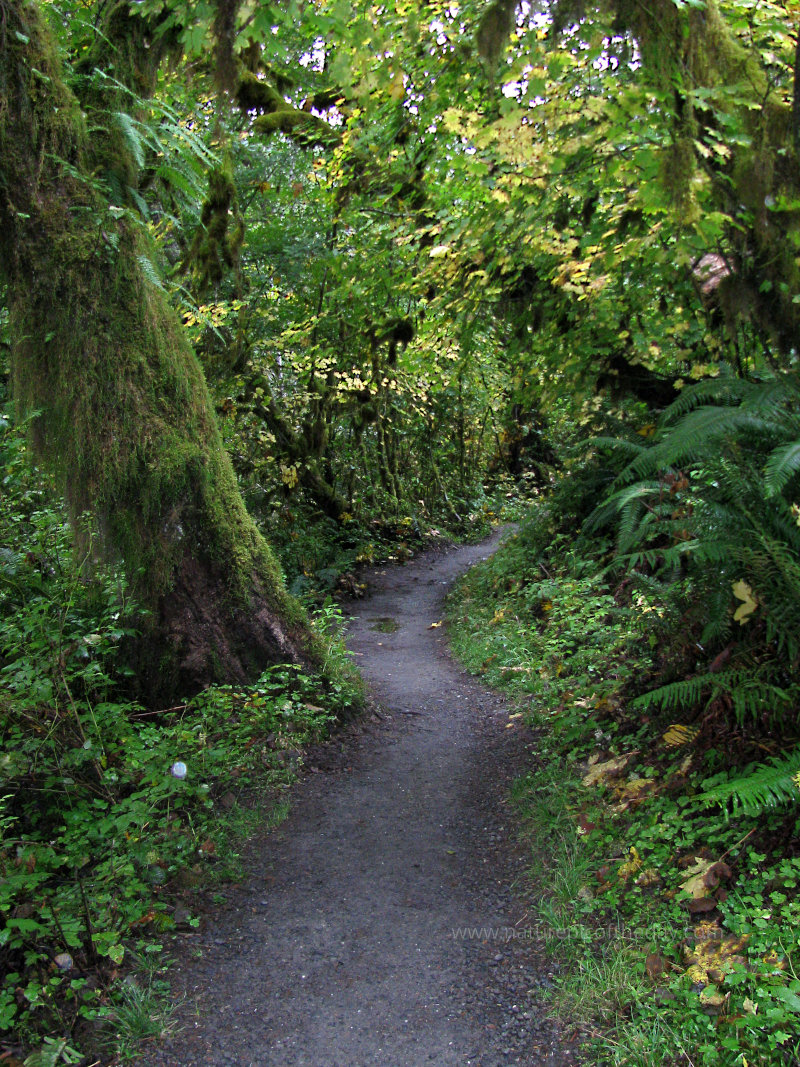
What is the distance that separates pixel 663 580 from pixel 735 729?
2.07 m

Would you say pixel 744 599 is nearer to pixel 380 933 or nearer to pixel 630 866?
pixel 630 866

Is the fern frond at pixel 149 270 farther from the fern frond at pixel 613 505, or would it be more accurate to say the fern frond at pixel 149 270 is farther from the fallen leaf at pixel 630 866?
the fallen leaf at pixel 630 866

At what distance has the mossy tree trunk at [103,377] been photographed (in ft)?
16.0

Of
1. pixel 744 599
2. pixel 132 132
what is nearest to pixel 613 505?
pixel 744 599

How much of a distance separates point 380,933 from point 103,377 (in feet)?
13.0

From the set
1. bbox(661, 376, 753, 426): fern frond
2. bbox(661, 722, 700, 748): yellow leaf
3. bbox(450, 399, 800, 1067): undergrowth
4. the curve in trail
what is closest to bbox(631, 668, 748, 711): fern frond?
bbox(450, 399, 800, 1067): undergrowth

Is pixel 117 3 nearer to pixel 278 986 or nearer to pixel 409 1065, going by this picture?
pixel 278 986

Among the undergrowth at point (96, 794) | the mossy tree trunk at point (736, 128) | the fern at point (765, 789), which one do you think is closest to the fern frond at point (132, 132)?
the undergrowth at point (96, 794)

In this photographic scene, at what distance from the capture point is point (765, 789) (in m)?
2.95

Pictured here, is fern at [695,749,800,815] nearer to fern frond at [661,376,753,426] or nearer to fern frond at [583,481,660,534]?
fern frond at [583,481,660,534]

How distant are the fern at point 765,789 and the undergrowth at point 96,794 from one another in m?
2.55

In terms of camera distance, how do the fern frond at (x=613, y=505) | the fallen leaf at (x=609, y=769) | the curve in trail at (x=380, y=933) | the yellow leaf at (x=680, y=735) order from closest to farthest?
the curve in trail at (x=380, y=933) < the yellow leaf at (x=680, y=735) < the fallen leaf at (x=609, y=769) < the fern frond at (x=613, y=505)

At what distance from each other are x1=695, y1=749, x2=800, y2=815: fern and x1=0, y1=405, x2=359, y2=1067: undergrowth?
2550 mm

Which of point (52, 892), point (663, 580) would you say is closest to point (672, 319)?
point (663, 580)
